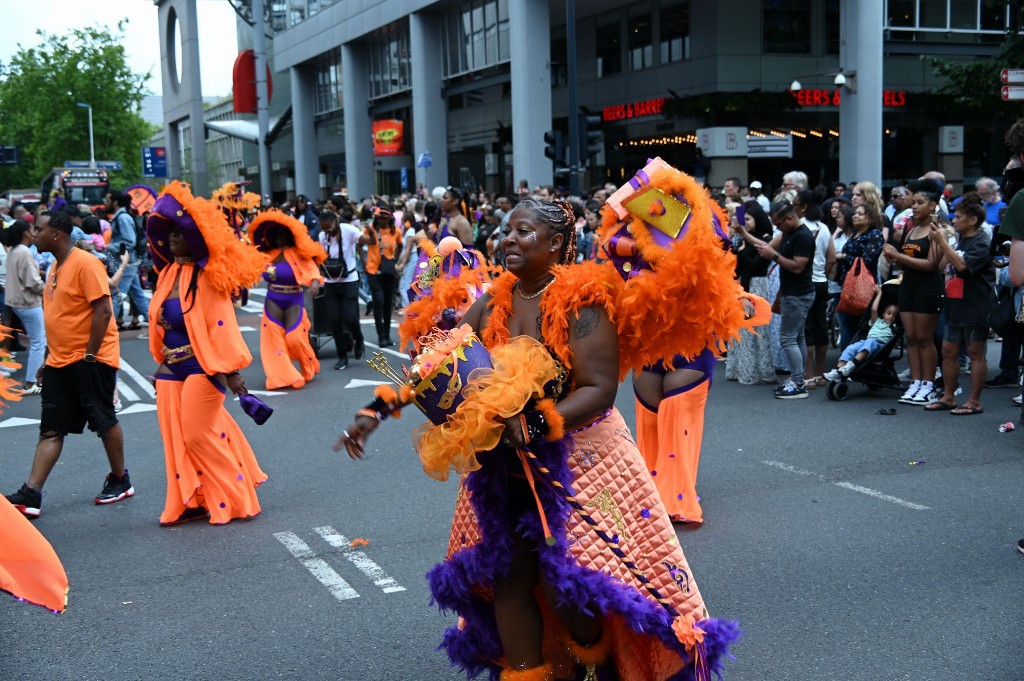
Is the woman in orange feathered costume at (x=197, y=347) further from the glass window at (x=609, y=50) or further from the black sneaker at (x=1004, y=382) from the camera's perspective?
the glass window at (x=609, y=50)

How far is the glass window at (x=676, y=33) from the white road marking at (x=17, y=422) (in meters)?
22.0

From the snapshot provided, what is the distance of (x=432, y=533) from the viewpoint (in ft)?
20.3

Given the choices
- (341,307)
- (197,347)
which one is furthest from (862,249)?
(197,347)

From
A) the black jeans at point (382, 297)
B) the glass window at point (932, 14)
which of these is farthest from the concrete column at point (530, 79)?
the black jeans at point (382, 297)

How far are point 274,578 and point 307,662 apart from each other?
114 cm

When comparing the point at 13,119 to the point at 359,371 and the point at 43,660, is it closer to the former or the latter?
the point at 359,371

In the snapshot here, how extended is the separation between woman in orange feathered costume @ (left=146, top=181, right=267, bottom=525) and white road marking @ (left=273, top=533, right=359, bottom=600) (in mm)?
588

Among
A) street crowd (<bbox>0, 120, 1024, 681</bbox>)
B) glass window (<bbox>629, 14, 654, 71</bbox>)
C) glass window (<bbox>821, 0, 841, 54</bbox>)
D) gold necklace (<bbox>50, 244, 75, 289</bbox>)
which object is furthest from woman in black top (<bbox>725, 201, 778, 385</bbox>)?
glass window (<bbox>821, 0, 841, 54</bbox>)

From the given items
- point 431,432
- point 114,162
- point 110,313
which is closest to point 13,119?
point 114,162

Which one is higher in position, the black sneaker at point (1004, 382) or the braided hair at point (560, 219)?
the braided hair at point (560, 219)

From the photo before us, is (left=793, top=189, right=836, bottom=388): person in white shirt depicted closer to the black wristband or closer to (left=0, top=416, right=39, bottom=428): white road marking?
the black wristband

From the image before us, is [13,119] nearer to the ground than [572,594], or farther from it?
farther from it

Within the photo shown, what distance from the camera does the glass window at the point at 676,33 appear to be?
28.1 m

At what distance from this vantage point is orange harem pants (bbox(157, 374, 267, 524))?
639 cm
